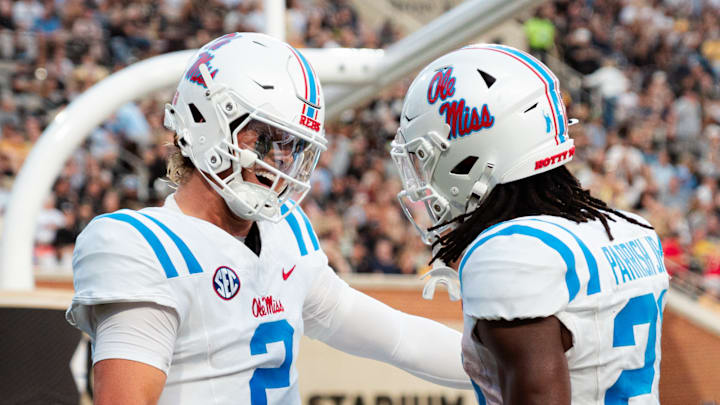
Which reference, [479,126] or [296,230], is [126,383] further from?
[479,126]

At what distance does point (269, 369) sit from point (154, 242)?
0.41 meters

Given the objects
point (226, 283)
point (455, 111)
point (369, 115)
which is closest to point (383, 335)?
point (226, 283)

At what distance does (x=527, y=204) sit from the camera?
6.36ft

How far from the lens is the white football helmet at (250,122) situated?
2.14 meters

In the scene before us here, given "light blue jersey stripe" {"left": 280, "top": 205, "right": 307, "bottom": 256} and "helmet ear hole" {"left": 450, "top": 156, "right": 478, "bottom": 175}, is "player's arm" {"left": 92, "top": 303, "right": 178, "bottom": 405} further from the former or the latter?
"helmet ear hole" {"left": 450, "top": 156, "right": 478, "bottom": 175}

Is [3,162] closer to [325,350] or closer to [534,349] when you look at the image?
[325,350]

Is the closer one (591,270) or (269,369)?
(591,270)

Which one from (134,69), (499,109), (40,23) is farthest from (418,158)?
(40,23)

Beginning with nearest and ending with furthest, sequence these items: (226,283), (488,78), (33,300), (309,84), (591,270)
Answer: (591,270)
(488,78)
(226,283)
(309,84)
(33,300)

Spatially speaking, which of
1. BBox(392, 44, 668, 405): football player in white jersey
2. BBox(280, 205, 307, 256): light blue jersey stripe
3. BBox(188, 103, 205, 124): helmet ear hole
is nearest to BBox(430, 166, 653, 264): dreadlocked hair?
BBox(392, 44, 668, 405): football player in white jersey

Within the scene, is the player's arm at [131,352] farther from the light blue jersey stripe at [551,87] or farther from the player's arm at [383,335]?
the light blue jersey stripe at [551,87]

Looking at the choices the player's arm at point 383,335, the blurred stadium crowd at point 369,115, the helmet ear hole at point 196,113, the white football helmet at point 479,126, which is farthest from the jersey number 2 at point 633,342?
the blurred stadium crowd at point 369,115

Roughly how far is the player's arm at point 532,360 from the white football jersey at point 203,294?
0.66 m

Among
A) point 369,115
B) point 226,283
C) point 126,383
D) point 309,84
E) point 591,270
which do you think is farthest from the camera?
point 369,115
